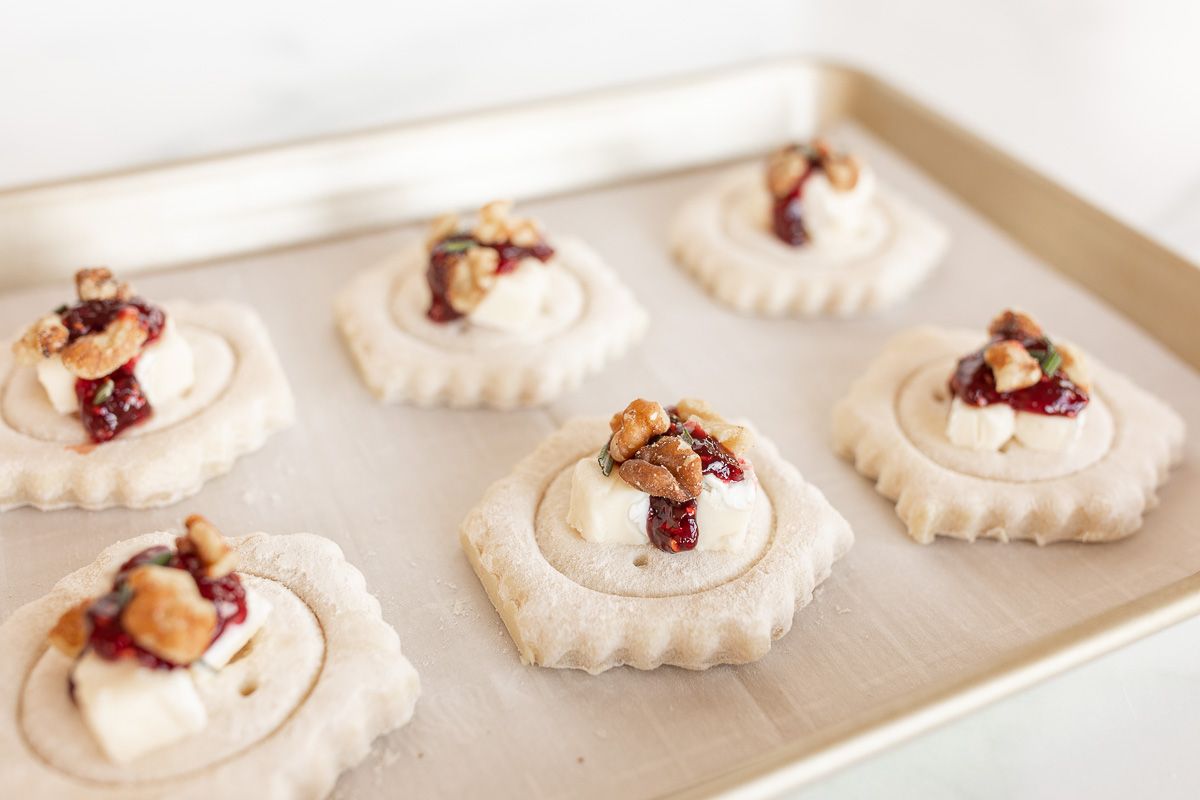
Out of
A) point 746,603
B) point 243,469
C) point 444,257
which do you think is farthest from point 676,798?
point 444,257

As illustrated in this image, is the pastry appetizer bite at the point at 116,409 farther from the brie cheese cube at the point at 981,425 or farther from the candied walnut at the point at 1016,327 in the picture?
the candied walnut at the point at 1016,327

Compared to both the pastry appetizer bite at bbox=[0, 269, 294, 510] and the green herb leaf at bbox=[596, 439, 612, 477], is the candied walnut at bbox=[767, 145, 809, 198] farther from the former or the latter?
the pastry appetizer bite at bbox=[0, 269, 294, 510]

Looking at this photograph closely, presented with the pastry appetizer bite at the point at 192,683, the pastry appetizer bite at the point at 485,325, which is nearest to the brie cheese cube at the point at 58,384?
the pastry appetizer bite at the point at 192,683

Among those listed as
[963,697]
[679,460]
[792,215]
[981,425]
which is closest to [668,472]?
[679,460]

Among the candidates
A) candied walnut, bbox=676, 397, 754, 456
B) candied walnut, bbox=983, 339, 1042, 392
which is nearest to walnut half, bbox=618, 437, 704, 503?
candied walnut, bbox=676, 397, 754, 456

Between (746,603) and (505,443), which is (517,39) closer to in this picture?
(505,443)

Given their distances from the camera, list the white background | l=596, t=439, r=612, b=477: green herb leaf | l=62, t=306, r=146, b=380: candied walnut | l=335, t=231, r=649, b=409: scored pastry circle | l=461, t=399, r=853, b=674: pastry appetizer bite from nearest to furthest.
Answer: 1. the white background
2. l=461, t=399, r=853, b=674: pastry appetizer bite
3. l=596, t=439, r=612, b=477: green herb leaf
4. l=62, t=306, r=146, b=380: candied walnut
5. l=335, t=231, r=649, b=409: scored pastry circle
